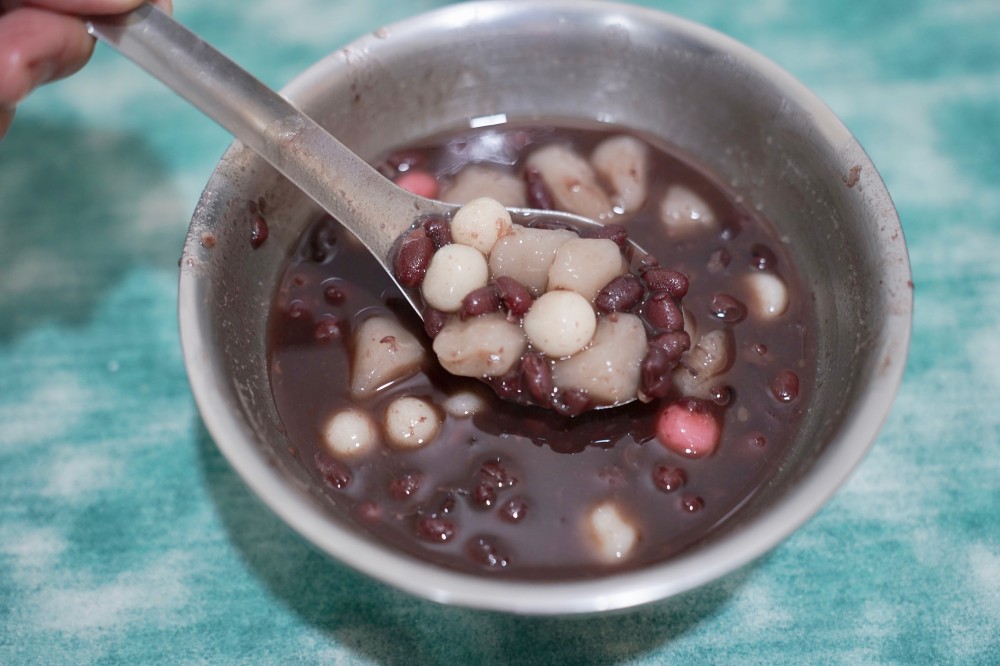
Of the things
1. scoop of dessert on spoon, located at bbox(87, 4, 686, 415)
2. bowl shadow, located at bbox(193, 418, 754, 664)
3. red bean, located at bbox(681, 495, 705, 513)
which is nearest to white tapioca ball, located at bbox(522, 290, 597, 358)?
scoop of dessert on spoon, located at bbox(87, 4, 686, 415)

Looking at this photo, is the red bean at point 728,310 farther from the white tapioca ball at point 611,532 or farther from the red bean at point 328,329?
the red bean at point 328,329

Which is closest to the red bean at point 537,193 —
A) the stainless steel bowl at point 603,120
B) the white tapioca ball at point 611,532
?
the stainless steel bowl at point 603,120

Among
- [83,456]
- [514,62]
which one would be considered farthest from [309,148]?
[83,456]

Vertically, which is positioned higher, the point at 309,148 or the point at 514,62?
the point at 514,62

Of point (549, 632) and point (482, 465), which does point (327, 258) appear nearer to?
point (482, 465)

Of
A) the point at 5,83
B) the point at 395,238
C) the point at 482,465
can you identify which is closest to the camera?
the point at 5,83

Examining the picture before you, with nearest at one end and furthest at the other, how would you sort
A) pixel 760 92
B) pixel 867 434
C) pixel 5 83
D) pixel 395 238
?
pixel 867 434 → pixel 5 83 → pixel 395 238 → pixel 760 92

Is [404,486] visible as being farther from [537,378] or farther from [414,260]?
[414,260]
